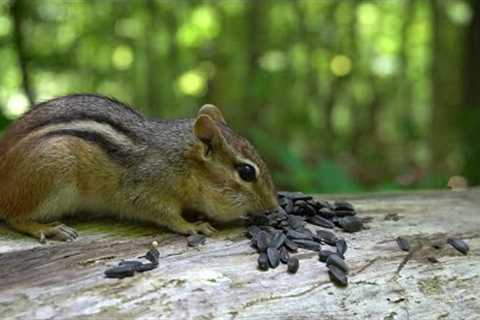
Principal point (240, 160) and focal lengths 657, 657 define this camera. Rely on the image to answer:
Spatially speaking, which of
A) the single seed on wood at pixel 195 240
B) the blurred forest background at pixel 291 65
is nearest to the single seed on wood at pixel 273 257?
the single seed on wood at pixel 195 240

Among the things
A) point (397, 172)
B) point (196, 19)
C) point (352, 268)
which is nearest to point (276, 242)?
point (352, 268)

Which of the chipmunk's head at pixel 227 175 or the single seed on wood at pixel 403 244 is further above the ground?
the chipmunk's head at pixel 227 175

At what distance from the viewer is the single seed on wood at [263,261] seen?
273cm

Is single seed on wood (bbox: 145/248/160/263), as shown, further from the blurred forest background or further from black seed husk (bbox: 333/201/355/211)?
the blurred forest background

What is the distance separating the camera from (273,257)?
2.79m

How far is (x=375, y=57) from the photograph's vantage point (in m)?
11.3

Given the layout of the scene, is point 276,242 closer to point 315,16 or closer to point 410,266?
point 410,266

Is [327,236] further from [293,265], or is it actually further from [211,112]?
[211,112]

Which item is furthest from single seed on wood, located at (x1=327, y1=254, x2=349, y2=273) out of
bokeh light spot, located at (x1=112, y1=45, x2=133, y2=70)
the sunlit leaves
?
bokeh light spot, located at (x1=112, y1=45, x2=133, y2=70)

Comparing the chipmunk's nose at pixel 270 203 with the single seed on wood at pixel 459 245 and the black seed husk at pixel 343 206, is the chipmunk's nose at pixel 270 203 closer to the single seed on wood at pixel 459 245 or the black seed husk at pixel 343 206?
the black seed husk at pixel 343 206

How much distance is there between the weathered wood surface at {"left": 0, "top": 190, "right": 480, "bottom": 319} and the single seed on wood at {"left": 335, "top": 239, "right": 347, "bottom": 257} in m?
0.03

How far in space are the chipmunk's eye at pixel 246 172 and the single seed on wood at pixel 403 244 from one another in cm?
76

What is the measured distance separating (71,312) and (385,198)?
7.91ft

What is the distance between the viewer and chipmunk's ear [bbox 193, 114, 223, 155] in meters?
3.32
